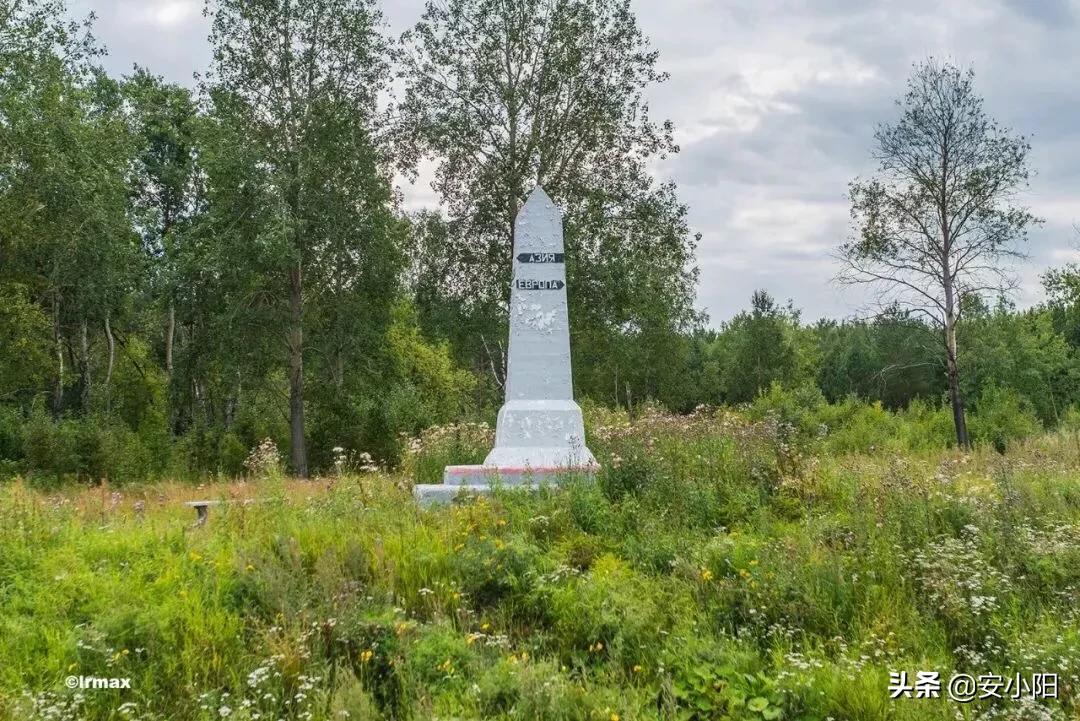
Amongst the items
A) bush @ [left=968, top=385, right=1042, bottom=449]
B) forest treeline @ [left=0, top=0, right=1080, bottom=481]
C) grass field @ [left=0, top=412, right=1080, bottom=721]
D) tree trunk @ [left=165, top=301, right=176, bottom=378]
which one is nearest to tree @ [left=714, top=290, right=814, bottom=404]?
bush @ [left=968, top=385, right=1042, bottom=449]

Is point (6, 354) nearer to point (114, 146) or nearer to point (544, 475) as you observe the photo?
point (114, 146)

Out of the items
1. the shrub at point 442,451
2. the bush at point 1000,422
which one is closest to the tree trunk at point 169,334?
the shrub at point 442,451

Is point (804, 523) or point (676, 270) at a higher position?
point (676, 270)

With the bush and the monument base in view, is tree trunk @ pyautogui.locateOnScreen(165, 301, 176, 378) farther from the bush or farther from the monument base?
the bush

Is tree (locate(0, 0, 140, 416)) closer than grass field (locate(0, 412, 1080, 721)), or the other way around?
grass field (locate(0, 412, 1080, 721))

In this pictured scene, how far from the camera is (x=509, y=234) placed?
70.1 feet

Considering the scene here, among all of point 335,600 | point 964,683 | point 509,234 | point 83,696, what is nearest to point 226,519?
point 335,600

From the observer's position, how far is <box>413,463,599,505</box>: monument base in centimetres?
847

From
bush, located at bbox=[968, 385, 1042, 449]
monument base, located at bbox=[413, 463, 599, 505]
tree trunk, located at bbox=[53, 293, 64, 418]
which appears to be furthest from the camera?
tree trunk, located at bbox=[53, 293, 64, 418]

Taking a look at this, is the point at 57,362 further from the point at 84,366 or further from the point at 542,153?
the point at 542,153

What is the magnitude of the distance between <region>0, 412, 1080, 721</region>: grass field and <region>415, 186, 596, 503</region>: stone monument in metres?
2.58

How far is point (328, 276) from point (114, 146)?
741cm

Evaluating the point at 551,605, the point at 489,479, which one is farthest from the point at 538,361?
the point at 551,605

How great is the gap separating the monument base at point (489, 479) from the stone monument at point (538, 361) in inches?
25.6
